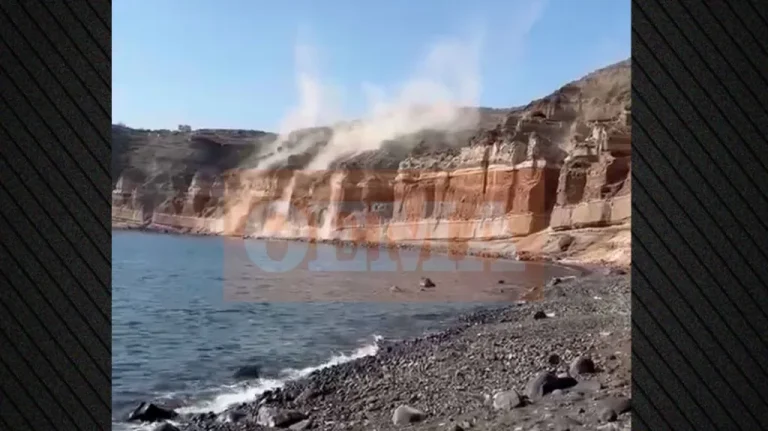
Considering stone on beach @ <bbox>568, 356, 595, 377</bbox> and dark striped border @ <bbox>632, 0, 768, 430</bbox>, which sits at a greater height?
dark striped border @ <bbox>632, 0, 768, 430</bbox>

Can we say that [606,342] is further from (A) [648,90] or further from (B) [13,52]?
(B) [13,52]

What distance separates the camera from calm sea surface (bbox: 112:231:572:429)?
7.97 metres

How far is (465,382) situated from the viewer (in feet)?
17.6

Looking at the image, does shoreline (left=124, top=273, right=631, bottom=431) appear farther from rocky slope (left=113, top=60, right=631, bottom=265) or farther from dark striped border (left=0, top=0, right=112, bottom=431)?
rocky slope (left=113, top=60, right=631, bottom=265)

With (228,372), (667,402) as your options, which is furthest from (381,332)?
(667,402)

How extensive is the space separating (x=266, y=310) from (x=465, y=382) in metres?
10.1

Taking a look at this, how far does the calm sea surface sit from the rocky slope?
1397mm

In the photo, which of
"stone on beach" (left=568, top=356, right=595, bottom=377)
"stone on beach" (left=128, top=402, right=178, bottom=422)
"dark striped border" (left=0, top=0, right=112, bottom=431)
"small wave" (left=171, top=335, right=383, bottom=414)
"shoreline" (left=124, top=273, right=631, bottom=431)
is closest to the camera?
"dark striped border" (left=0, top=0, right=112, bottom=431)

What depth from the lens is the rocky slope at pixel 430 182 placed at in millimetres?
18438

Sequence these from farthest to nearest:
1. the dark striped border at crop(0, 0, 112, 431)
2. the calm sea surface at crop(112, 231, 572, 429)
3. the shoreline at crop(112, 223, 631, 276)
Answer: the shoreline at crop(112, 223, 631, 276)
the calm sea surface at crop(112, 231, 572, 429)
the dark striped border at crop(0, 0, 112, 431)

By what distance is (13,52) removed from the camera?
1.51 metres

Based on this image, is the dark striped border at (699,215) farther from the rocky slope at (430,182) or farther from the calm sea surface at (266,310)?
the rocky slope at (430,182)

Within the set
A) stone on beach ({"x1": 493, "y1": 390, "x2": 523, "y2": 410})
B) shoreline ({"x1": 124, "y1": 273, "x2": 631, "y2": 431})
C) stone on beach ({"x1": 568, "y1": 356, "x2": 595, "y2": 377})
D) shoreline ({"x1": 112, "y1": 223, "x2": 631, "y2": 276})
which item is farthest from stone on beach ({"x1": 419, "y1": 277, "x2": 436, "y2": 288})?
stone on beach ({"x1": 493, "y1": 390, "x2": 523, "y2": 410})

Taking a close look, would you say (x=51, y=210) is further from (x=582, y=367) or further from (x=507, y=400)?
(x=582, y=367)
